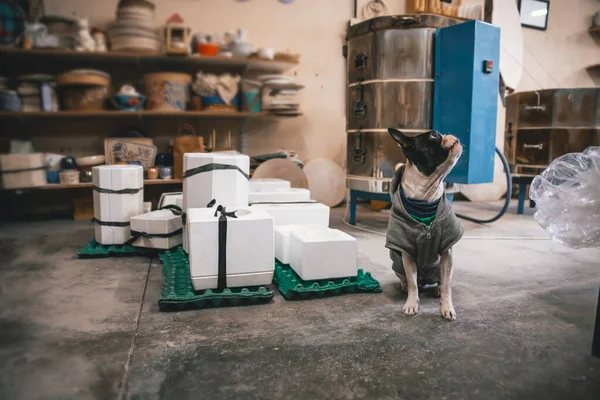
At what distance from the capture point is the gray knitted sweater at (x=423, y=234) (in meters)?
2.00

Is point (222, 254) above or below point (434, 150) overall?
below

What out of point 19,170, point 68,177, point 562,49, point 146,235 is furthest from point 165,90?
point 562,49

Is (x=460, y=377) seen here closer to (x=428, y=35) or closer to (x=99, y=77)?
(x=428, y=35)

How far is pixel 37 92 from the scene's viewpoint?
4.30 metres

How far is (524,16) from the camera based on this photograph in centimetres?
624

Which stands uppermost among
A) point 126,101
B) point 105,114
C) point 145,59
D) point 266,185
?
point 145,59

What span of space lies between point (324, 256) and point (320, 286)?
0.52 feet

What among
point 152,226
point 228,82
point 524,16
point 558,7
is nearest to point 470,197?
point 524,16

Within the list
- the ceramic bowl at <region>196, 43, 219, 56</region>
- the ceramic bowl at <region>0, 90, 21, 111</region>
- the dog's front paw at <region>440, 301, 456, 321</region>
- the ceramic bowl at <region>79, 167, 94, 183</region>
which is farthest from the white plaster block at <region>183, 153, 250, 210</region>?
the ceramic bowl at <region>0, 90, 21, 111</region>

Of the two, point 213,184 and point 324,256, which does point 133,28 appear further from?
point 324,256

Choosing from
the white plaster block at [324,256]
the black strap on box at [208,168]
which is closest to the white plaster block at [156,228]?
the black strap on box at [208,168]

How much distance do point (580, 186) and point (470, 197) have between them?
13.6ft

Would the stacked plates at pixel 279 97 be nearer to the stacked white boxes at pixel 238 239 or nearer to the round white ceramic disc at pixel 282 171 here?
the round white ceramic disc at pixel 282 171

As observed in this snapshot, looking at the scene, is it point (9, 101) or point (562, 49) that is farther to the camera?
point (562, 49)
